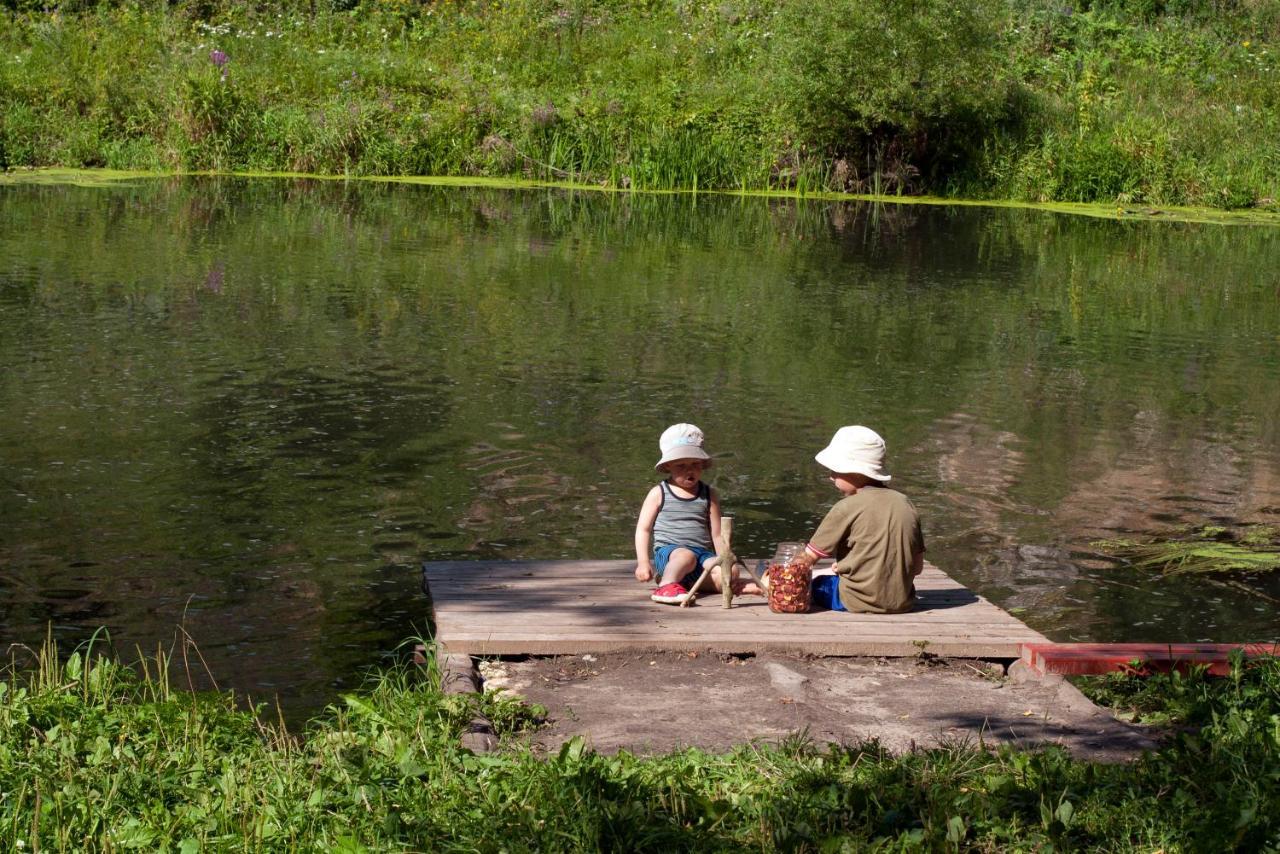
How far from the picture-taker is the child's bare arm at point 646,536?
23.9ft

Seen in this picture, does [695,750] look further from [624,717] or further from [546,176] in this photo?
[546,176]

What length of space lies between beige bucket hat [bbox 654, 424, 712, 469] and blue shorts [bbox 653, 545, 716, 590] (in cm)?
37

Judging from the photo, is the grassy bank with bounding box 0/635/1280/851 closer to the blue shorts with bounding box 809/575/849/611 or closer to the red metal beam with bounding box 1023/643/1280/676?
the red metal beam with bounding box 1023/643/1280/676

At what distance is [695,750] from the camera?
16.6ft

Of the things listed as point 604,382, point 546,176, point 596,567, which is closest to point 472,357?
→ point 604,382

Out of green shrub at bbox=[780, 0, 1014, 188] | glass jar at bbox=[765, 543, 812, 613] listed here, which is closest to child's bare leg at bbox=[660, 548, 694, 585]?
glass jar at bbox=[765, 543, 812, 613]

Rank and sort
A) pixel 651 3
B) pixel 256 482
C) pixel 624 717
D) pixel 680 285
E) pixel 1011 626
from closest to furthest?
pixel 624 717
pixel 1011 626
pixel 256 482
pixel 680 285
pixel 651 3

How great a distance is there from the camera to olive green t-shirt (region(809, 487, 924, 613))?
6.91m

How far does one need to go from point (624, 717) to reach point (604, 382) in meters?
6.72

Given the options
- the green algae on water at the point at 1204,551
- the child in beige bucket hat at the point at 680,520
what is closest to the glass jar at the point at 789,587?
the child in beige bucket hat at the point at 680,520

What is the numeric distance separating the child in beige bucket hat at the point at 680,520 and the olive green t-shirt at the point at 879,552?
18.9 inches

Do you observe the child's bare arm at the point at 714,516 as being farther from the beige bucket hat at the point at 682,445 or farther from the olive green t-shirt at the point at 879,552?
the olive green t-shirt at the point at 879,552

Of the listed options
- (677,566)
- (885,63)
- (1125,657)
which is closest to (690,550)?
(677,566)

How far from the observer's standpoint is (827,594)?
707cm
